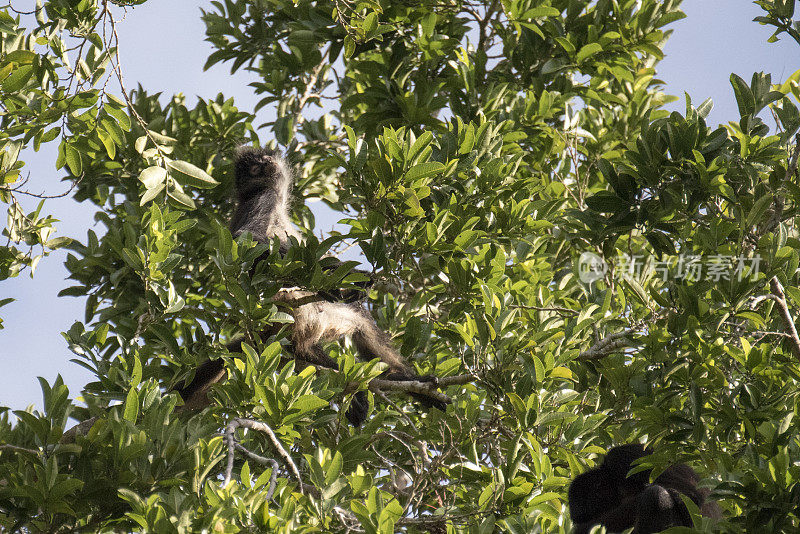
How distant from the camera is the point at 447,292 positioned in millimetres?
4406

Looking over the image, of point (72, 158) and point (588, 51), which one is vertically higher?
point (588, 51)

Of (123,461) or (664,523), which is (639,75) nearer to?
(664,523)

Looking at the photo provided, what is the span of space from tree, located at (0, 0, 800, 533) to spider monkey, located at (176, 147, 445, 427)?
0.15 meters

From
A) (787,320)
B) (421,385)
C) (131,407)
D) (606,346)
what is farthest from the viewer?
(421,385)

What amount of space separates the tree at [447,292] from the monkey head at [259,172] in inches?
6.1

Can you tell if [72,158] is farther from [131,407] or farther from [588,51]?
[588,51]

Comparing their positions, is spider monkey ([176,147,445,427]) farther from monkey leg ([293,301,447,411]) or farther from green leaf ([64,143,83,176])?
green leaf ([64,143,83,176])

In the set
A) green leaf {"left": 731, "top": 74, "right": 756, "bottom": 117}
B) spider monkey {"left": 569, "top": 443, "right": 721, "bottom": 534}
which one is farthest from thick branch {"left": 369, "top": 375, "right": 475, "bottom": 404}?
green leaf {"left": 731, "top": 74, "right": 756, "bottom": 117}

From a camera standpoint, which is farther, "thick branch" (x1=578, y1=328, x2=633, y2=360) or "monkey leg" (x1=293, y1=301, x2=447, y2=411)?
"monkey leg" (x1=293, y1=301, x2=447, y2=411)

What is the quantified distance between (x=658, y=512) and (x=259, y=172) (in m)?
3.34

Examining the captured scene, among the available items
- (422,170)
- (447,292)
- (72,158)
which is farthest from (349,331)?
(72,158)

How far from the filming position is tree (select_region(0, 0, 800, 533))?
3.07 meters

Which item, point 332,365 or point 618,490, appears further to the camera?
point 332,365

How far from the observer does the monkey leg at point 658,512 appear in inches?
Answer: 143
